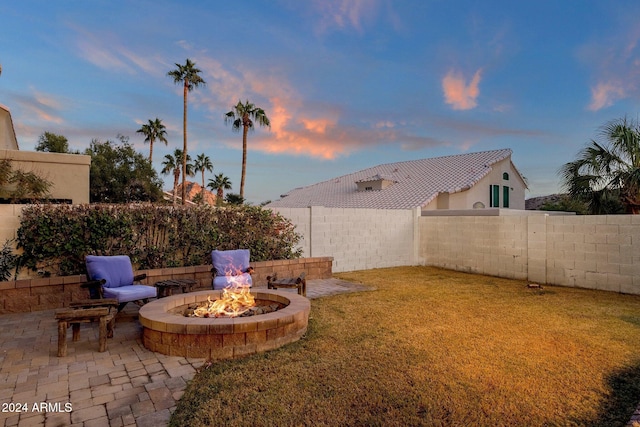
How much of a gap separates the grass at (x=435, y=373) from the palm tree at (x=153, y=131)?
3302 centimetres

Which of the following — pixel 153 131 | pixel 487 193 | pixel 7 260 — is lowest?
pixel 7 260

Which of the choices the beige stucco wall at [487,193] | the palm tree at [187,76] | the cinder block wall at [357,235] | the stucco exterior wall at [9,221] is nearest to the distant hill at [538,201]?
the beige stucco wall at [487,193]

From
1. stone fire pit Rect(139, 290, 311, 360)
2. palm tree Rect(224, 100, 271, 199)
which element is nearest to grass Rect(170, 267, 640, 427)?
stone fire pit Rect(139, 290, 311, 360)

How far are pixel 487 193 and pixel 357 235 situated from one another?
12.3 metres

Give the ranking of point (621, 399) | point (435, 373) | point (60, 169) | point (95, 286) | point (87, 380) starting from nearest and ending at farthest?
point (621, 399)
point (87, 380)
point (435, 373)
point (95, 286)
point (60, 169)

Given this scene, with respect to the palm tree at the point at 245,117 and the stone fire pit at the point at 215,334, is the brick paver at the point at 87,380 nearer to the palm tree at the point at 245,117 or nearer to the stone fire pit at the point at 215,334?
the stone fire pit at the point at 215,334

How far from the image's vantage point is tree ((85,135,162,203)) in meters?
23.9

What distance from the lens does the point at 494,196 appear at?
66.0 feet

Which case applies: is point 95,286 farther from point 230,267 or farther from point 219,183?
point 219,183

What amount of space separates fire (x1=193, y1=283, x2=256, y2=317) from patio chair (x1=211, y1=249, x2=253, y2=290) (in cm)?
97

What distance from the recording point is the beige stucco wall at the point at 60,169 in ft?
33.7

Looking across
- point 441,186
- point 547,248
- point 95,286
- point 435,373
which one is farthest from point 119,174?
point 435,373

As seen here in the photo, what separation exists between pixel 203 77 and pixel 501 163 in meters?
20.2

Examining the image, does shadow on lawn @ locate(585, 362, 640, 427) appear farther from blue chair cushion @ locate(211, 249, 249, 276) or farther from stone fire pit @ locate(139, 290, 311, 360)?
blue chair cushion @ locate(211, 249, 249, 276)
